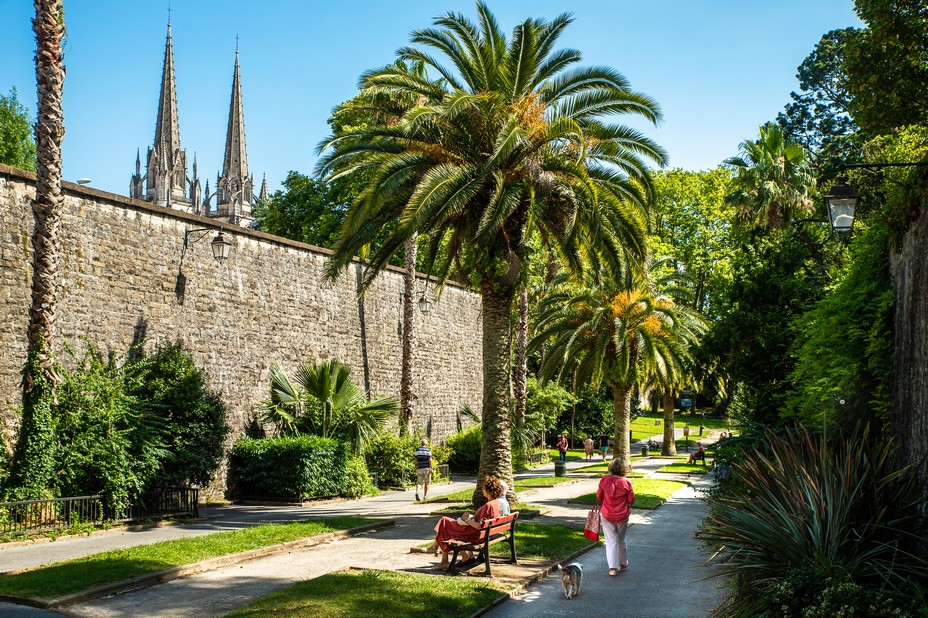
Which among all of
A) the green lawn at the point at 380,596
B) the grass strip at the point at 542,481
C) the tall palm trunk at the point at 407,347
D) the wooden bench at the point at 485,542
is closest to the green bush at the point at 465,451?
the grass strip at the point at 542,481

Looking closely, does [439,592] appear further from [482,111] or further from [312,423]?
[312,423]

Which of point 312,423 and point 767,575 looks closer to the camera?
point 767,575

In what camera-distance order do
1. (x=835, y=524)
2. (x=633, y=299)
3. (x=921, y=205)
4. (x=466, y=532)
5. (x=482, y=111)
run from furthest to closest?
(x=633, y=299)
(x=482, y=111)
(x=466, y=532)
(x=921, y=205)
(x=835, y=524)

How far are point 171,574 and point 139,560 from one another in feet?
2.96

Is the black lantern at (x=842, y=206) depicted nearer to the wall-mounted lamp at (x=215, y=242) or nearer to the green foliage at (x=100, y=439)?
the green foliage at (x=100, y=439)

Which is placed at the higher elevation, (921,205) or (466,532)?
(921,205)

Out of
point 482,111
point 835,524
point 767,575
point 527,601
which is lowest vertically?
point 527,601

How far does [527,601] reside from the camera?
1006 centimetres

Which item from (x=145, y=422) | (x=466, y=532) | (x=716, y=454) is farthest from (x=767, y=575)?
(x=145, y=422)

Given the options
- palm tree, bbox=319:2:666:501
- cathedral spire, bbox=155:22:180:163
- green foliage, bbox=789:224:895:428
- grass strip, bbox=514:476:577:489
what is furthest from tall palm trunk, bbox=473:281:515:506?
cathedral spire, bbox=155:22:180:163

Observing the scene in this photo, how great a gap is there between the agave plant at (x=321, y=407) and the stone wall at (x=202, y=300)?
0.50 meters

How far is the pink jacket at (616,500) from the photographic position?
12.0 meters

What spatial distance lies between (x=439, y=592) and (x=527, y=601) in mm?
1061

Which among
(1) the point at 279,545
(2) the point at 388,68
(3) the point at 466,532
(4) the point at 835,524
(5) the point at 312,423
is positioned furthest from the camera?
(5) the point at 312,423
